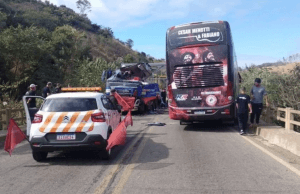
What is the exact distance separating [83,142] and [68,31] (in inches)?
1228

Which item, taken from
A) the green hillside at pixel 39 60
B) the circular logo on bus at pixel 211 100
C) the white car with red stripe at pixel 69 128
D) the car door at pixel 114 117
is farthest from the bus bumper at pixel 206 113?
the green hillside at pixel 39 60

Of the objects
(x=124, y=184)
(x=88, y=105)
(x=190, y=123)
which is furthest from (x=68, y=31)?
(x=124, y=184)

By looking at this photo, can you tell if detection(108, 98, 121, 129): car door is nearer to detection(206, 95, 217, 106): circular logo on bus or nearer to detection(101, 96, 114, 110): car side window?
detection(101, 96, 114, 110): car side window

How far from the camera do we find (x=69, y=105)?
752cm

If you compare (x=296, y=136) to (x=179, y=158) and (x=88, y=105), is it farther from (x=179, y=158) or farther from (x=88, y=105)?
(x=88, y=105)

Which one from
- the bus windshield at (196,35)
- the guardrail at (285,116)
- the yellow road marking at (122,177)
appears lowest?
the yellow road marking at (122,177)

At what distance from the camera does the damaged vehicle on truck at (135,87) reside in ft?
64.7

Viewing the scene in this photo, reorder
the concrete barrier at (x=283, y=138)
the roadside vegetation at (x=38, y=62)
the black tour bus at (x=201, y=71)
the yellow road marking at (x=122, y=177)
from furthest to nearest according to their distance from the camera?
the roadside vegetation at (x=38, y=62), the black tour bus at (x=201, y=71), the concrete barrier at (x=283, y=138), the yellow road marking at (x=122, y=177)

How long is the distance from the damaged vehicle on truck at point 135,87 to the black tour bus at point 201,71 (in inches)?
292

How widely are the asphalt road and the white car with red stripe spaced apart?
0.45 metres

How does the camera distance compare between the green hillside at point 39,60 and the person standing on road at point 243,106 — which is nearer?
the person standing on road at point 243,106

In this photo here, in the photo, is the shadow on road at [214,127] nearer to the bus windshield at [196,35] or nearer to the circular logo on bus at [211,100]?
the circular logo on bus at [211,100]

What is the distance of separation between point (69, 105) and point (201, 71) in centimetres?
611

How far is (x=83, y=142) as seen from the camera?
712cm
